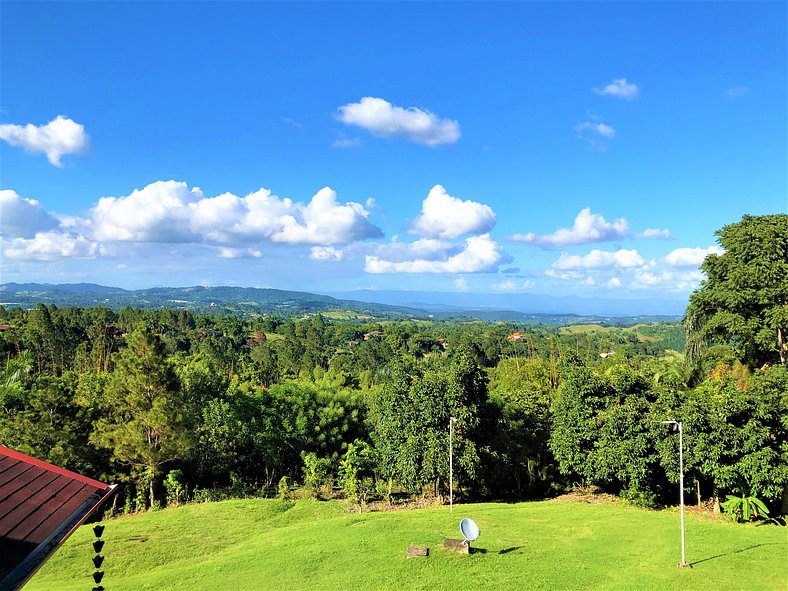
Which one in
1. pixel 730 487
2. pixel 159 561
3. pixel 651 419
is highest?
pixel 651 419

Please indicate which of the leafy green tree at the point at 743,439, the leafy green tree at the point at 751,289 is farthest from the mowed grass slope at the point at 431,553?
the leafy green tree at the point at 751,289

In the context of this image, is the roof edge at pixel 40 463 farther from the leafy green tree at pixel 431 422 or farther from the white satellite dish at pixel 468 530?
the leafy green tree at pixel 431 422

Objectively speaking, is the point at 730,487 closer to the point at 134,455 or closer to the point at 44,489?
the point at 44,489

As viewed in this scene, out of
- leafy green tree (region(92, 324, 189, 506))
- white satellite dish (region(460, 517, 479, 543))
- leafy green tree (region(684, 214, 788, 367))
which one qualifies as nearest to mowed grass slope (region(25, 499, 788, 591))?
white satellite dish (region(460, 517, 479, 543))

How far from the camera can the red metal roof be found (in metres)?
5.57

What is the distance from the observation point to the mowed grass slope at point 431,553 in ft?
39.0

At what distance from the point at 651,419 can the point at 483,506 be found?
7501 millimetres

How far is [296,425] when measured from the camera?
95.0 feet

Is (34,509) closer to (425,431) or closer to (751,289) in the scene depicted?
(425,431)

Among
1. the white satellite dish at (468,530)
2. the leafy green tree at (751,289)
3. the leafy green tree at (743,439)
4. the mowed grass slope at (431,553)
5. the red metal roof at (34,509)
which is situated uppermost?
the leafy green tree at (751,289)

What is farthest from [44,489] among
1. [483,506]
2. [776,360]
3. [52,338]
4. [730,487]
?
[52,338]

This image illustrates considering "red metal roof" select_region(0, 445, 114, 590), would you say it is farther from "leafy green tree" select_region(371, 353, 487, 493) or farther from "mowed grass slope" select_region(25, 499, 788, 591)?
"leafy green tree" select_region(371, 353, 487, 493)

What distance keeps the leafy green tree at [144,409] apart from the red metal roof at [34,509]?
14.5 m

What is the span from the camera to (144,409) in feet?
72.3
